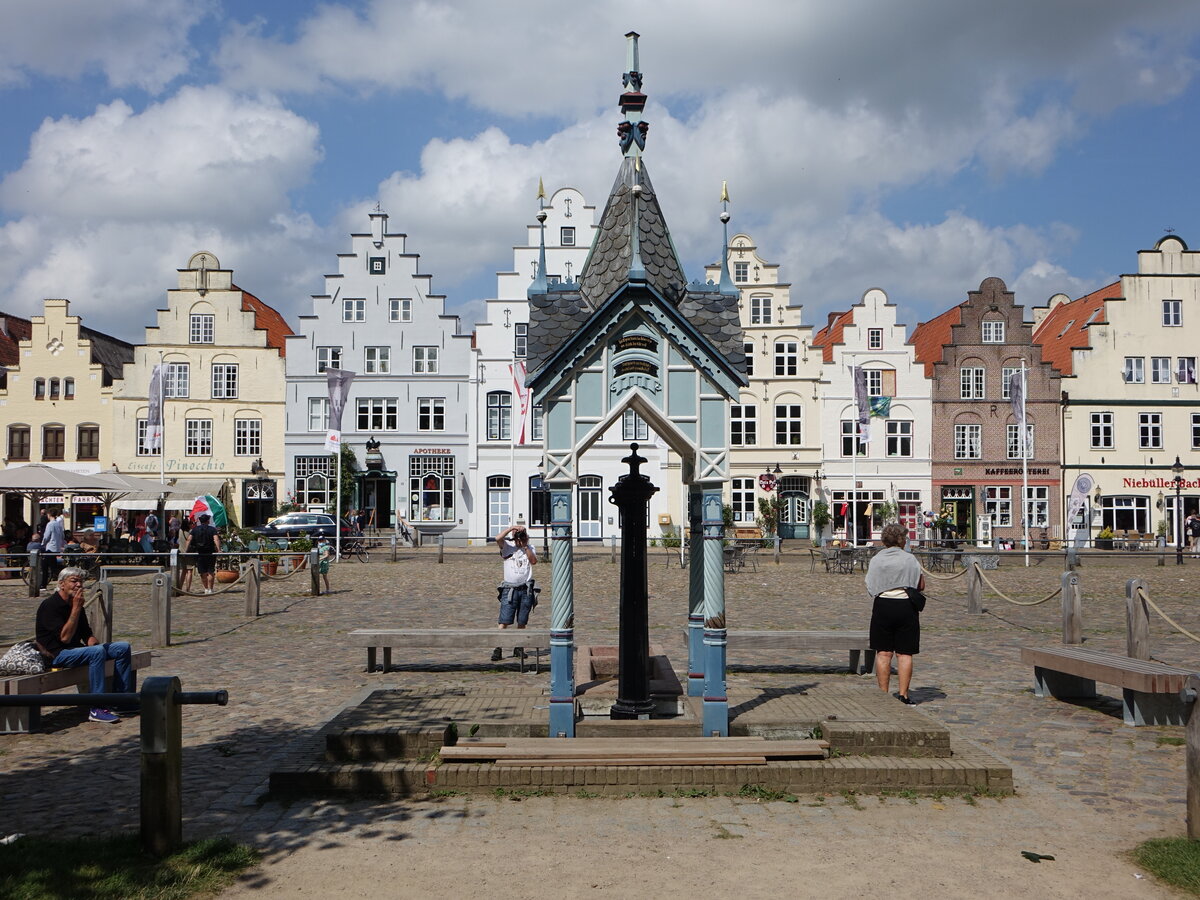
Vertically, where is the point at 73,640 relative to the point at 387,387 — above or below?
below

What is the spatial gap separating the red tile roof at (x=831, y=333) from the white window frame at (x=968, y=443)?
643 cm

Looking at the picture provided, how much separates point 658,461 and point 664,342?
39089 mm

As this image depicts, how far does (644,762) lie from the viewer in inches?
292

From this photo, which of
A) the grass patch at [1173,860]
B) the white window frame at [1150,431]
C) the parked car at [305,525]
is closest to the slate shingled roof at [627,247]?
the grass patch at [1173,860]

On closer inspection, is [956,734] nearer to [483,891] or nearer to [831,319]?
[483,891]

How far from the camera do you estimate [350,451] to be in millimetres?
47438

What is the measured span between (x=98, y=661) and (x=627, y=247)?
5.86 m

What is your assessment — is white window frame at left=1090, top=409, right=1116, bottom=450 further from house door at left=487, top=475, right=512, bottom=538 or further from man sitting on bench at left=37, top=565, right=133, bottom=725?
man sitting on bench at left=37, top=565, right=133, bottom=725

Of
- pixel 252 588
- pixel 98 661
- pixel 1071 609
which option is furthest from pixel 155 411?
pixel 1071 609

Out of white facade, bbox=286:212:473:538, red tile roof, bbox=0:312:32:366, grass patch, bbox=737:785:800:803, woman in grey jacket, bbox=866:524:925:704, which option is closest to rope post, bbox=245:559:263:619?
woman in grey jacket, bbox=866:524:925:704

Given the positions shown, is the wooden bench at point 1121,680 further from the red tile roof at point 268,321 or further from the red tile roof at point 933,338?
the red tile roof at point 268,321

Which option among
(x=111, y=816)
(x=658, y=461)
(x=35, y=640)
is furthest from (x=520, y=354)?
(x=111, y=816)

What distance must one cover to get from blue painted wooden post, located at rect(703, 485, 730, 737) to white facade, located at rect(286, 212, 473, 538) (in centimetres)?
3974

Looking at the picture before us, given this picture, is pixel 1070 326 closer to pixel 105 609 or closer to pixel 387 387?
pixel 387 387
